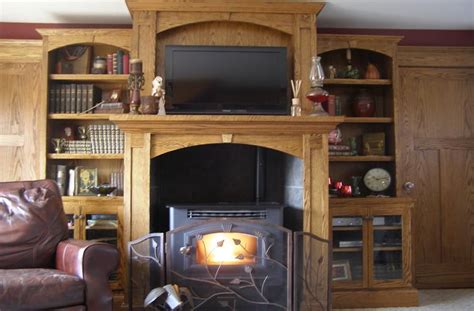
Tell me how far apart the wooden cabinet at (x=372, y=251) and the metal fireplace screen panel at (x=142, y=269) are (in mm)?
1312

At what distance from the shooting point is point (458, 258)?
143 inches

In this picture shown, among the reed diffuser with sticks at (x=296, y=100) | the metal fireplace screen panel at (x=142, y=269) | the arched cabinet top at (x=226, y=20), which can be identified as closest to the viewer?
the metal fireplace screen panel at (x=142, y=269)

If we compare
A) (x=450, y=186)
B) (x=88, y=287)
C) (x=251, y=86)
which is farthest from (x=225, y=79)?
(x=450, y=186)

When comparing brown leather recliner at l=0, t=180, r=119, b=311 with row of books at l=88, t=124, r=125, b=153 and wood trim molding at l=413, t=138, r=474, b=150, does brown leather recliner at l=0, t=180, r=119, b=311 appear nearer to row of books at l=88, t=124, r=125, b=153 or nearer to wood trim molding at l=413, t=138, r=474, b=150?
row of books at l=88, t=124, r=125, b=153

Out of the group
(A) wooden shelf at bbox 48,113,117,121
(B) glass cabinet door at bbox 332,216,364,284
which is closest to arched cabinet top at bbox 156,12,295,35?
(A) wooden shelf at bbox 48,113,117,121

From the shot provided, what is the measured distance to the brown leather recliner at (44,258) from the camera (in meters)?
2.07

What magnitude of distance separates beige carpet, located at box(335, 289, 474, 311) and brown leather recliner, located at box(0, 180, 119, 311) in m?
2.04

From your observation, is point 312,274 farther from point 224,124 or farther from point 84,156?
point 84,156

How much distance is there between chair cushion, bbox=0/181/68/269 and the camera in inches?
96.9

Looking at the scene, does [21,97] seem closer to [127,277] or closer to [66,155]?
[66,155]

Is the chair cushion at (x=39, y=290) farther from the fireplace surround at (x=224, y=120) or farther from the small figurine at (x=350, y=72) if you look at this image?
the small figurine at (x=350, y=72)

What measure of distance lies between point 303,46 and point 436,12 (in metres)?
1.23

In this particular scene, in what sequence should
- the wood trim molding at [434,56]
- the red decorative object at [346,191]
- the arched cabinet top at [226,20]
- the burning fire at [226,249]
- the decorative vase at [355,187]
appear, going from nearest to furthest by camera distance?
the burning fire at [226,249] → the arched cabinet top at [226,20] → the red decorative object at [346,191] → the decorative vase at [355,187] → the wood trim molding at [434,56]

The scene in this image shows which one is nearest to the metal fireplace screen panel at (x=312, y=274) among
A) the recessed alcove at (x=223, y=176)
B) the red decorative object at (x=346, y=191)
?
the recessed alcove at (x=223, y=176)
